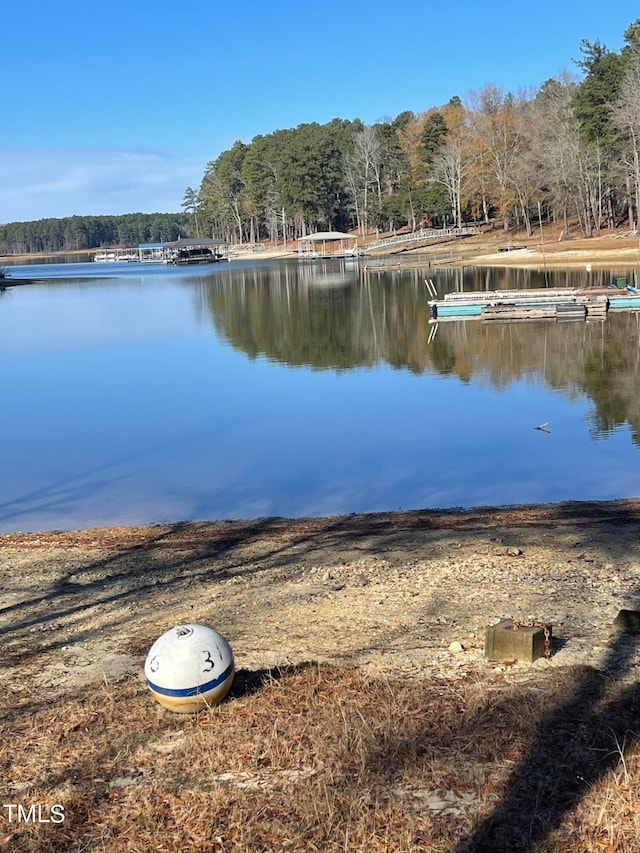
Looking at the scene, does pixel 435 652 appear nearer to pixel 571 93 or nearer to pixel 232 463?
pixel 232 463

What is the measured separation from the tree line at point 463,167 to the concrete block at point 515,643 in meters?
60.1

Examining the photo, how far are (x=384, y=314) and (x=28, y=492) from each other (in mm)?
26024

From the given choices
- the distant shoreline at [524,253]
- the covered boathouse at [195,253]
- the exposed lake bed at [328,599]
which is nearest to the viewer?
the exposed lake bed at [328,599]

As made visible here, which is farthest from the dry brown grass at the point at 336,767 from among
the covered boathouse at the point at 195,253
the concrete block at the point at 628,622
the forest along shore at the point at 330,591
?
the covered boathouse at the point at 195,253

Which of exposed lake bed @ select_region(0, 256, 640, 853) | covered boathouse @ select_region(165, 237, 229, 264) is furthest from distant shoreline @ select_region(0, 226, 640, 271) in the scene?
exposed lake bed @ select_region(0, 256, 640, 853)

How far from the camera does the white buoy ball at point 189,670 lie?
469 cm

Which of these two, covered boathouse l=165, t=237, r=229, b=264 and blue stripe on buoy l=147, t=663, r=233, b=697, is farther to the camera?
covered boathouse l=165, t=237, r=229, b=264

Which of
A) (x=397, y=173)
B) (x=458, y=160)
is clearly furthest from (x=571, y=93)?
(x=397, y=173)

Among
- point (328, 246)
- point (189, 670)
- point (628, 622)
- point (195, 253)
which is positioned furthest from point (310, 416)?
point (195, 253)

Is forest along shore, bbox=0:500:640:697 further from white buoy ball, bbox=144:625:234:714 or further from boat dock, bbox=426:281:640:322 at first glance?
boat dock, bbox=426:281:640:322

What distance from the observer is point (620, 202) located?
7225 centimetres

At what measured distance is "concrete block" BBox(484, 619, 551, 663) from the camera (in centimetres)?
516

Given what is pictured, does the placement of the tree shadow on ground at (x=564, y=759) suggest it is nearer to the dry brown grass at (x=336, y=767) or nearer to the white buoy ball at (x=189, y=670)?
the dry brown grass at (x=336, y=767)

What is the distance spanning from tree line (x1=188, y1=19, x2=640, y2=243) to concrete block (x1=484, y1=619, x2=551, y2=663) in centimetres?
6006
